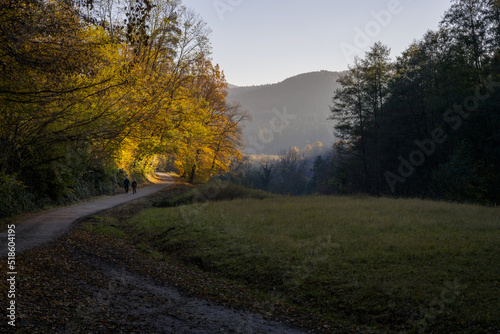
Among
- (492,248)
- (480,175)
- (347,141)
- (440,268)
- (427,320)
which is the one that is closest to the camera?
(427,320)

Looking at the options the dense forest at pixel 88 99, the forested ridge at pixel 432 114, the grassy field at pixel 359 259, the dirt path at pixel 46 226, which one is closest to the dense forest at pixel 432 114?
the forested ridge at pixel 432 114

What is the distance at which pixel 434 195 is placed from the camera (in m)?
30.4

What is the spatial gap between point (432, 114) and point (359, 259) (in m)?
27.8

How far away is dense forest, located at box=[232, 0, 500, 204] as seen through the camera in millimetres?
27109

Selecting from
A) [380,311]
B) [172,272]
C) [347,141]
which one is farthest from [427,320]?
[347,141]

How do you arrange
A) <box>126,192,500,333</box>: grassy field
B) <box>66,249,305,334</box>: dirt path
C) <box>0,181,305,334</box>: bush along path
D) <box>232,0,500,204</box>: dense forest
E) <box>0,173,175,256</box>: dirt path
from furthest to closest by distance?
<box>232,0,500,204</box>: dense forest < <box>0,173,175,256</box>: dirt path < <box>126,192,500,333</box>: grassy field < <box>66,249,305,334</box>: dirt path < <box>0,181,305,334</box>: bush along path

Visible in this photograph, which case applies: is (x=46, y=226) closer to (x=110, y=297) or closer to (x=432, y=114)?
(x=110, y=297)

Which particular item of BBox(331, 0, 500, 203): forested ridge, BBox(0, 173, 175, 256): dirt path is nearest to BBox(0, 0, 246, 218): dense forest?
BBox(0, 173, 175, 256): dirt path

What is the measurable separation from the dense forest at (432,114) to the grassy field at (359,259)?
510 inches

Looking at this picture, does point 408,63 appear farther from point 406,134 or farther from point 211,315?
point 211,315

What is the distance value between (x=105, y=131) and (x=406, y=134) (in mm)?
30537

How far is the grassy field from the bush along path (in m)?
1.27

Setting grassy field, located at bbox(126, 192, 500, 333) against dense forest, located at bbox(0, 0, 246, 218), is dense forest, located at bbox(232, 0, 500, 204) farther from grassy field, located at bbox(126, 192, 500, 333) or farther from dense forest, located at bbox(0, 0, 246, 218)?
dense forest, located at bbox(0, 0, 246, 218)

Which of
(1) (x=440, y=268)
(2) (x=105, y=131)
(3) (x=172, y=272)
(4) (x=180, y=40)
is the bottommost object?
(3) (x=172, y=272)
